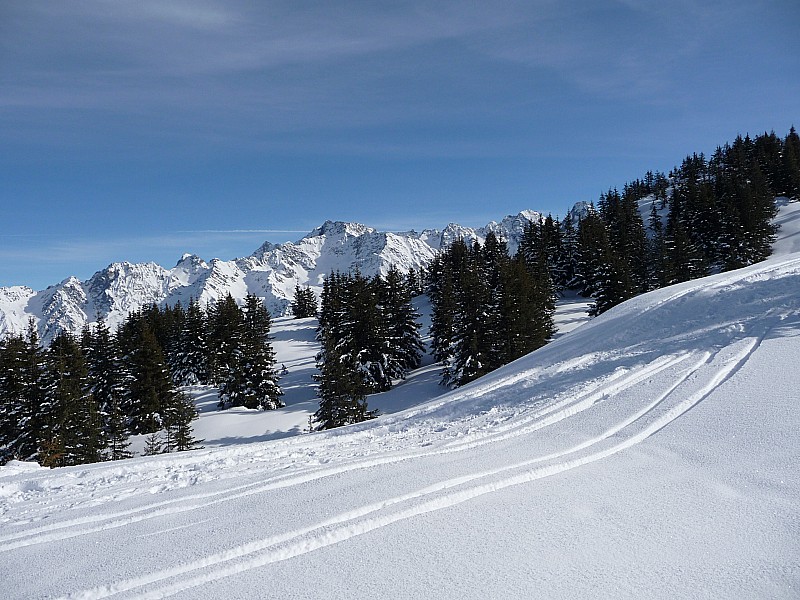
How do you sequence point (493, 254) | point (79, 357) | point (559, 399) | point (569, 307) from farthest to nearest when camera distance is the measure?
point (493, 254) < point (569, 307) < point (79, 357) < point (559, 399)

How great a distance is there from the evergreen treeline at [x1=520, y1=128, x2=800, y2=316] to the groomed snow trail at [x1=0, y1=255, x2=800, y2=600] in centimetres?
3359

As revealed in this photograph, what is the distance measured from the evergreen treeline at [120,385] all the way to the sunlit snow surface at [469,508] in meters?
9.97

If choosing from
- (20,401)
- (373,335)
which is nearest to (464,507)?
(20,401)

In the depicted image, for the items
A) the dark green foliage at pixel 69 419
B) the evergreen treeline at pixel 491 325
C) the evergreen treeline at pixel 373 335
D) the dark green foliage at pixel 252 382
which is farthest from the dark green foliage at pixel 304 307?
the dark green foliage at pixel 69 419

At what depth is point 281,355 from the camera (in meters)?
49.8

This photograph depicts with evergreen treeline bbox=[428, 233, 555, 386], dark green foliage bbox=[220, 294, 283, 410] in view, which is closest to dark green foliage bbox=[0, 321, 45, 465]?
dark green foliage bbox=[220, 294, 283, 410]

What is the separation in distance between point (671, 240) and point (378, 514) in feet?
181

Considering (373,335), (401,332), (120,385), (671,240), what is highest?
(671,240)

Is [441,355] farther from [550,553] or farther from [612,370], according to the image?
[550,553]

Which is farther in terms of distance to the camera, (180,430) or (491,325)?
(491,325)

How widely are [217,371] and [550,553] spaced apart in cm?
3800

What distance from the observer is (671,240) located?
50.0m

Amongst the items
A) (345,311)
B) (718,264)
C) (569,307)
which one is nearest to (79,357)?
(345,311)

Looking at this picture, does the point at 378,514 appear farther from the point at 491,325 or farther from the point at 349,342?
the point at 349,342
